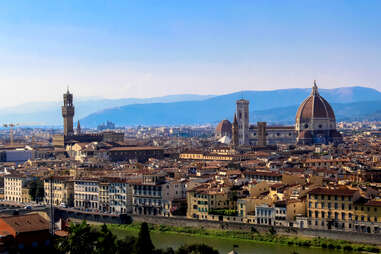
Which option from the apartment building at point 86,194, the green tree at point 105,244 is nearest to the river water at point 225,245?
the green tree at point 105,244

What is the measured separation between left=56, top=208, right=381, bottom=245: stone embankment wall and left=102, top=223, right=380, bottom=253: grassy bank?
1.19ft

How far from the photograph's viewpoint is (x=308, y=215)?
36906mm

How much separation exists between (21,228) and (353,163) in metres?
38.9

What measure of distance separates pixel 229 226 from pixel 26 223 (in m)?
14.7

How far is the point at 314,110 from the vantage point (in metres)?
110

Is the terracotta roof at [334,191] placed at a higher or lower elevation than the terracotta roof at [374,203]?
higher

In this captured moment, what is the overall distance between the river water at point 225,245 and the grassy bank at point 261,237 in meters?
0.46

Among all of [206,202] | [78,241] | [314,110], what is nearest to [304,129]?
[314,110]

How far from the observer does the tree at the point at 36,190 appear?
170ft

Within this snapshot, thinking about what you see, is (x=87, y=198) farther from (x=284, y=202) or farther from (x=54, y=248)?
(x=54, y=248)

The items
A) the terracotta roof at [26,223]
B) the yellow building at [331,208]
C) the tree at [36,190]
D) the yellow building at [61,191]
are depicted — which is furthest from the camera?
the tree at [36,190]

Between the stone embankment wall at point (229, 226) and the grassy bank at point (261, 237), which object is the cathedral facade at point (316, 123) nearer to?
the stone embankment wall at point (229, 226)

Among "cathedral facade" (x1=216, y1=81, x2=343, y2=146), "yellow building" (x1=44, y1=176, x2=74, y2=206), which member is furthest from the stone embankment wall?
"cathedral facade" (x1=216, y1=81, x2=343, y2=146)

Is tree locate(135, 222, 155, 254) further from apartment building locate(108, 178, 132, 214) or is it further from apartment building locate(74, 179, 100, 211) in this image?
apartment building locate(74, 179, 100, 211)
